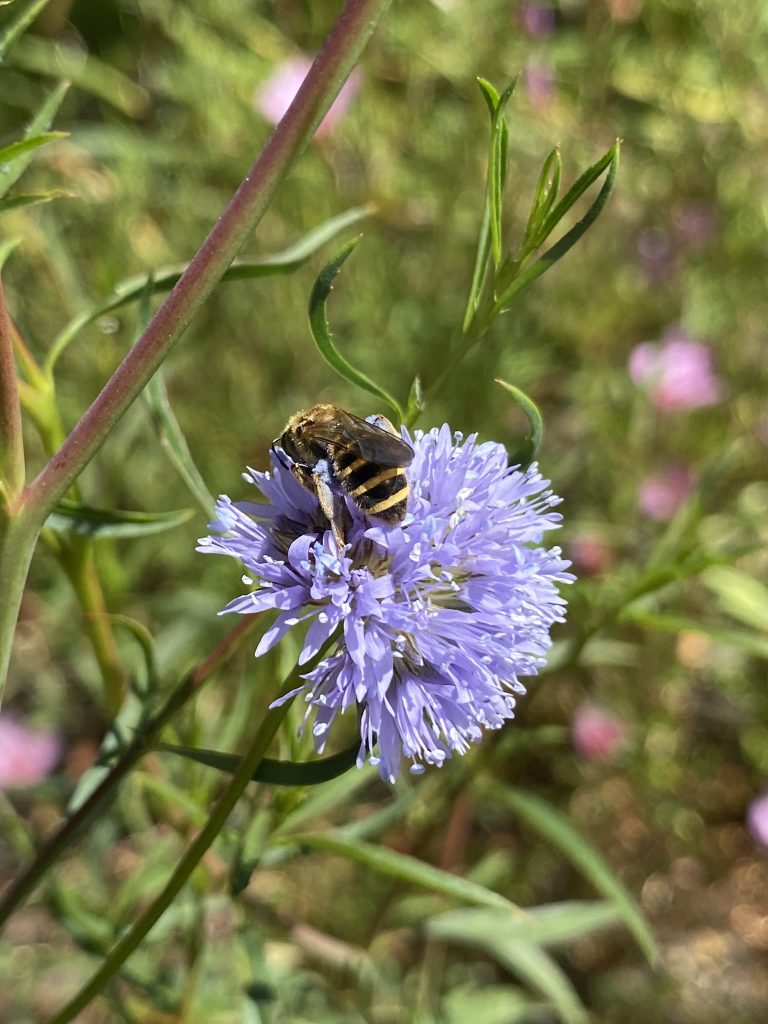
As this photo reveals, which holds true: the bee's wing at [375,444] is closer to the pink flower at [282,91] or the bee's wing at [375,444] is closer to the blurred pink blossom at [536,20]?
the blurred pink blossom at [536,20]

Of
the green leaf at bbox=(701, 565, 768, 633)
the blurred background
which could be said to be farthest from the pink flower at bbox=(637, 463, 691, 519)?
the green leaf at bbox=(701, 565, 768, 633)

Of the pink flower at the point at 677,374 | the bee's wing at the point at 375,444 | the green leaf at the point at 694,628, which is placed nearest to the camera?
the bee's wing at the point at 375,444

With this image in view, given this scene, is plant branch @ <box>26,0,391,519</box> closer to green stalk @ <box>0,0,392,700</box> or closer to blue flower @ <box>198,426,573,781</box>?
green stalk @ <box>0,0,392,700</box>

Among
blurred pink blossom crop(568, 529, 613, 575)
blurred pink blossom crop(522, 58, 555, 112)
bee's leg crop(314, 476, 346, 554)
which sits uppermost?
blurred pink blossom crop(522, 58, 555, 112)

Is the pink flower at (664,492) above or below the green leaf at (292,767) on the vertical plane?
above

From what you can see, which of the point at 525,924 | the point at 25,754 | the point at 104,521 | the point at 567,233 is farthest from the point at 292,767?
the point at 25,754

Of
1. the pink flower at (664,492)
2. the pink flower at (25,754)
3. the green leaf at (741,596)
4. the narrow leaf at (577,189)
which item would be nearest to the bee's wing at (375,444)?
the narrow leaf at (577,189)
